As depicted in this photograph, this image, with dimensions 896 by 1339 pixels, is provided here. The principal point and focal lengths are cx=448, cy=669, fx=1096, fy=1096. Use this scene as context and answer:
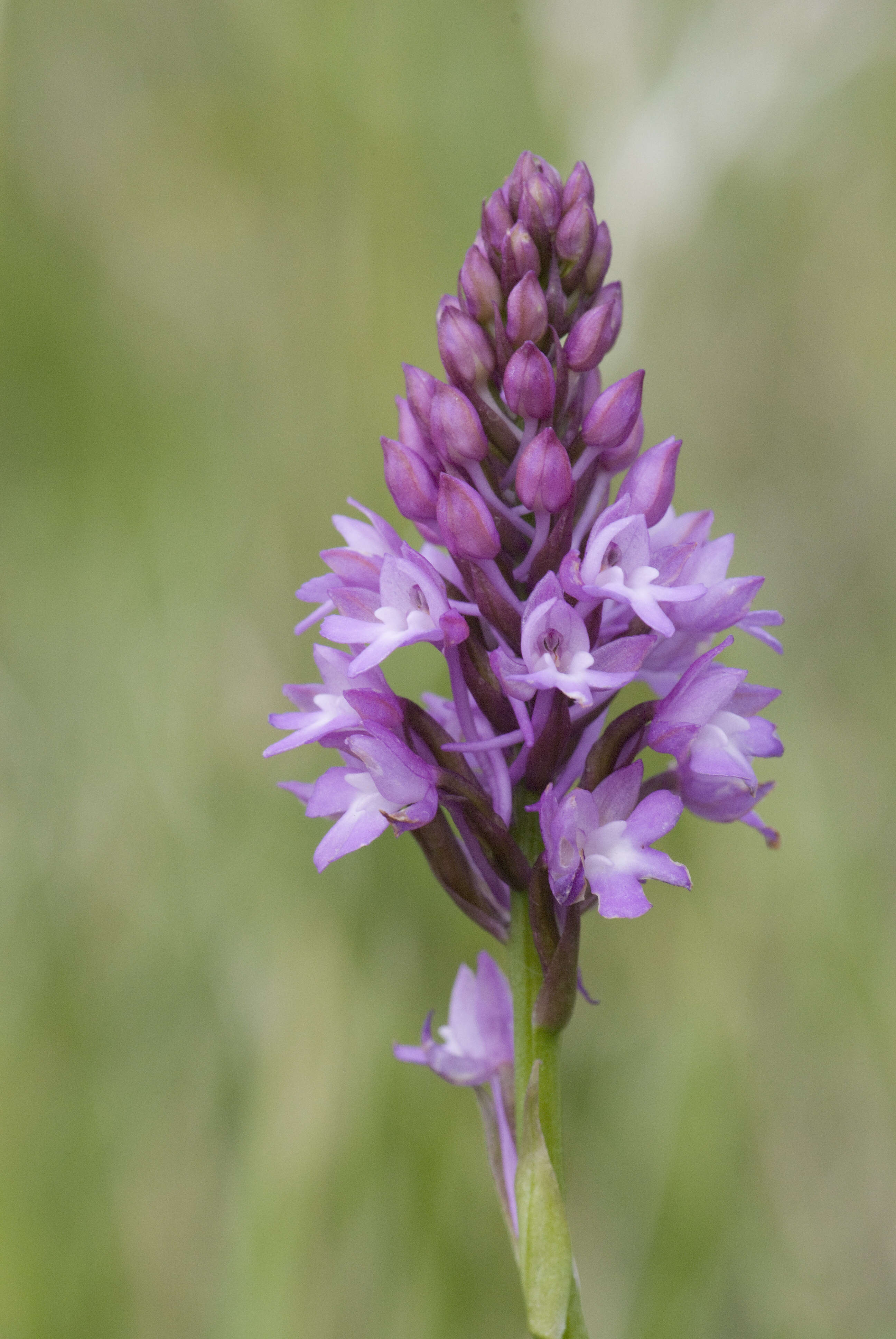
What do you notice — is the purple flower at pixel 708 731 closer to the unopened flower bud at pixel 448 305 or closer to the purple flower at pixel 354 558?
the purple flower at pixel 354 558

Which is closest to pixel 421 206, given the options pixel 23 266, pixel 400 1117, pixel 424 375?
pixel 23 266

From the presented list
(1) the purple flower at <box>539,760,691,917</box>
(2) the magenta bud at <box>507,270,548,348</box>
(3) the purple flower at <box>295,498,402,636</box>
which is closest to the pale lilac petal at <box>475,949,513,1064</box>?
(1) the purple flower at <box>539,760,691,917</box>

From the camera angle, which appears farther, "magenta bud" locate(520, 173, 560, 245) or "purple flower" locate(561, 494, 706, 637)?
"magenta bud" locate(520, 173, 560, 245)

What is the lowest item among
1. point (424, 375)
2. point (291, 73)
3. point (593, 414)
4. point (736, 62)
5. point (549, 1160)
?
point (549, 1160)

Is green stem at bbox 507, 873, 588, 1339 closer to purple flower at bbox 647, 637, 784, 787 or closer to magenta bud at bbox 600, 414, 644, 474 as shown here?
purple flower at bbox 647, 637, 784, 787

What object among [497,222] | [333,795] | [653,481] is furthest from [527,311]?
[333,795]

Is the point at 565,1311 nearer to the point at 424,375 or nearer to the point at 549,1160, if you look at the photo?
the point at 549,1160
